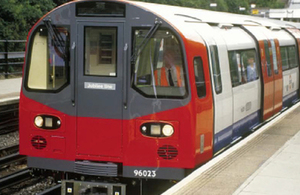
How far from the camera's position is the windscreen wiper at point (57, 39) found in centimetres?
891

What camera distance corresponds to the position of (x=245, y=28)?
514 inches

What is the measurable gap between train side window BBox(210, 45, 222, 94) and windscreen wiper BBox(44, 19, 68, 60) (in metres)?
2.25

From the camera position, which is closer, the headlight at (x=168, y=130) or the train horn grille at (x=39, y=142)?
the headlight at (x=168, y=130)

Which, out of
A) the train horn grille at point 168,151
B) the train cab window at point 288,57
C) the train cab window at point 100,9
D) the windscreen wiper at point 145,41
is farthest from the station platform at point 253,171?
the train cab window at point 288,57

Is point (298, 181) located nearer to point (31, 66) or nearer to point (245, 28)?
point (31, 66)

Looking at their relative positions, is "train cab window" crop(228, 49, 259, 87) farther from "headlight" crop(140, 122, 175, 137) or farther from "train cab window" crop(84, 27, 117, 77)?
"train cab window" crop(84, 27, 117, 77)

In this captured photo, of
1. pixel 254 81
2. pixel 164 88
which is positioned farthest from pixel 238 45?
pixel 164 88

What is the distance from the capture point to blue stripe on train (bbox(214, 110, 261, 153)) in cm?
1009

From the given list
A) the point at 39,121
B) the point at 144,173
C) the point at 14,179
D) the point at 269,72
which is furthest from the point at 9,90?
the point at 144,173

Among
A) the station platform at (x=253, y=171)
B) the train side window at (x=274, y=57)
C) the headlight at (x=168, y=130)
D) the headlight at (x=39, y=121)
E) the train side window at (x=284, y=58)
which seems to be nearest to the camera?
the station platform at (x=253, y=171)

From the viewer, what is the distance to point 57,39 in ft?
29.3

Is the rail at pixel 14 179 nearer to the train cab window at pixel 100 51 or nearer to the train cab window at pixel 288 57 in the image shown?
the train cab window at pixel 100 51

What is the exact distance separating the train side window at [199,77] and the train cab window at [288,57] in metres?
7.89

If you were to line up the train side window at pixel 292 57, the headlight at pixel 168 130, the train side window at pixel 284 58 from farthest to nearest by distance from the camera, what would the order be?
1. the train side window at pixel 292 57
2. the train side window at pixel 284 58
3. the headlight at pixel 168 130
